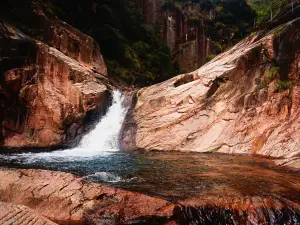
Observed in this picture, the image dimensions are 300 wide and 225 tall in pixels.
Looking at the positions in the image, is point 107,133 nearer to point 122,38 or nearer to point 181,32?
point 122,38

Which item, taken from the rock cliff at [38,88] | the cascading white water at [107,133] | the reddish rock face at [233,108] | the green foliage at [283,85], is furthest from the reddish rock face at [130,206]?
the rock cliff at [38,88]

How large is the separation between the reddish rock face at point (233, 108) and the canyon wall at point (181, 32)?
19371 millimetres

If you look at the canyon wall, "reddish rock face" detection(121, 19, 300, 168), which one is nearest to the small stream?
"reddish rock face" detection(121, 19, 300, 168)

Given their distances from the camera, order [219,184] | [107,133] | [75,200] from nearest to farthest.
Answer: [75,200] < [219,184] < [107,133]

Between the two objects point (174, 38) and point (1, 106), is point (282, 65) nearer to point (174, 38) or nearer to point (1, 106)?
point (1, 106)

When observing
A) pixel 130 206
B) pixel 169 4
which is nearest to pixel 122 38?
pixel 169 4

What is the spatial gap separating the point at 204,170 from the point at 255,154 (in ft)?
16.3

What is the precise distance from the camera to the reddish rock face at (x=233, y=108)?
41.8 ft

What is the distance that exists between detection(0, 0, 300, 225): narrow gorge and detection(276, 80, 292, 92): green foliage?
5 cm

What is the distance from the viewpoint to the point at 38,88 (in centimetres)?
1655

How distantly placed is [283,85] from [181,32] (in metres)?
26.6

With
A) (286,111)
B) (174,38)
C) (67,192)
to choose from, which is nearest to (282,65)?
(286,111)

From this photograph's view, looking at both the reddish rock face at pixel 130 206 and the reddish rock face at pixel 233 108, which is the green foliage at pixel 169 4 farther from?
the reddish rock face at pixel 130 206

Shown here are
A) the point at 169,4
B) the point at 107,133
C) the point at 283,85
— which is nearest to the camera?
the point at 283,85
